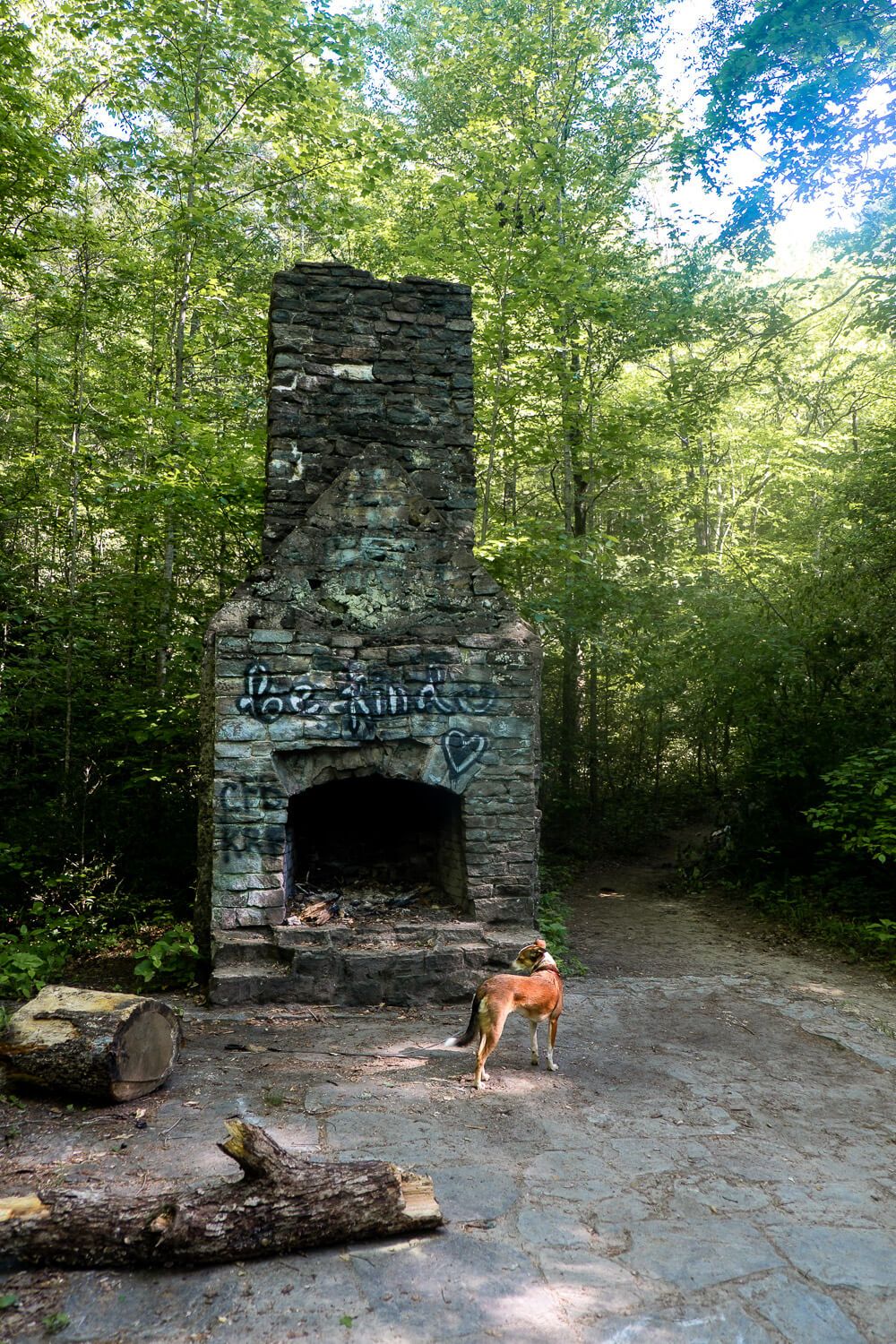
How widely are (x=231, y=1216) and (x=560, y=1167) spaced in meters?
1.44

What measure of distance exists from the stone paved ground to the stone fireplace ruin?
0.65 metres

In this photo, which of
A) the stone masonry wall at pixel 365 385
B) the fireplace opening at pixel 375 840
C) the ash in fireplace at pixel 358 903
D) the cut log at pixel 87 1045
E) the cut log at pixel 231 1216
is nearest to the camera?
the cut log at pixel 231 1216

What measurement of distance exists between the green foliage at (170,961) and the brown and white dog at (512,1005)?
7.04 feet

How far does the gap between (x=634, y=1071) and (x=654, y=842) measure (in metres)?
8.21

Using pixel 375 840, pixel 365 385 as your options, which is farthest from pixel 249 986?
pixel 365 385

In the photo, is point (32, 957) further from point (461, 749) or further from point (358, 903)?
point (461, 749)

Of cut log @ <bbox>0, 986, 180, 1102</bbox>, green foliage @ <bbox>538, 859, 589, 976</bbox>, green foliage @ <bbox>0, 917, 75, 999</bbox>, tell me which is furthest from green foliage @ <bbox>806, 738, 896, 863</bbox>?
green foliage @ <bbox>0, 917, 75, 999</bbox>

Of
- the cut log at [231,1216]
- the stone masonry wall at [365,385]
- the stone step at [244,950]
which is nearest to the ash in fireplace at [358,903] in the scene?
the stone step at [244,950]

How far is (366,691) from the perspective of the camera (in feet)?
19.1

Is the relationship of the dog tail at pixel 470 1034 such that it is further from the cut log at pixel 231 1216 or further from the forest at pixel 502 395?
the forest at pixel 502 395

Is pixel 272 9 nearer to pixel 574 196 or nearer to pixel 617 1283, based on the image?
pixel 574 196

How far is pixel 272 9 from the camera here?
8.41m

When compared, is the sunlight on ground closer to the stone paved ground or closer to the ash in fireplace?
the stone paved ground

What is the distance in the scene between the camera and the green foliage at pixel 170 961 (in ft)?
18.4
